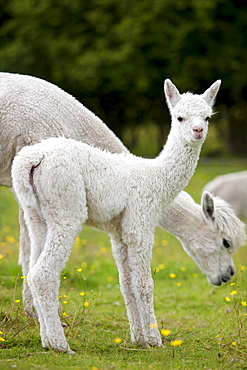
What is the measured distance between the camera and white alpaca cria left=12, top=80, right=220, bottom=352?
4.60 meters

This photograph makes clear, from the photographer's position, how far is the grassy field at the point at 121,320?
4633 millimetres

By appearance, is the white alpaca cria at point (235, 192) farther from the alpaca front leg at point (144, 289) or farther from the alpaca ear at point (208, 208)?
the alpaca front leg at point (144, 289)

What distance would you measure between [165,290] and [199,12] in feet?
69.0

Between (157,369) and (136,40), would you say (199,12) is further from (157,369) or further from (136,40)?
(157,369)

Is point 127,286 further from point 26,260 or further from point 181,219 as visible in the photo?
point 26,260

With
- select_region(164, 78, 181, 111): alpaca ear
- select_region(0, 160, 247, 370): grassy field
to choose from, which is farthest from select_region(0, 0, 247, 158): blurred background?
select_region(164, 78, 181, 111): alpaca ear

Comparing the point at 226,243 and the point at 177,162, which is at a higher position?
the point at 177,162

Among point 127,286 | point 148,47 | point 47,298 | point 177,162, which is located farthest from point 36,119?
point 148,47

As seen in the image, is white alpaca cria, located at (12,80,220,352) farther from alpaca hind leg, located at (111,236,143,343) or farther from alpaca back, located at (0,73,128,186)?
alpaca back, located at (0,73,128,186)

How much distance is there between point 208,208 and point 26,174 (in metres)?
2.46

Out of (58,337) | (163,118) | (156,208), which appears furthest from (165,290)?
(163,118)

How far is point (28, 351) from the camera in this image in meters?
4.80

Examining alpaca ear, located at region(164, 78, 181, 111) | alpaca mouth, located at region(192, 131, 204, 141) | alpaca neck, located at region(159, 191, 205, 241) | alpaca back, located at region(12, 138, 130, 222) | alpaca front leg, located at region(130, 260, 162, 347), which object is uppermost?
alpaca ear, located at region(164, 78, 181, 111)

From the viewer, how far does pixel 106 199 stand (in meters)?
4.93
